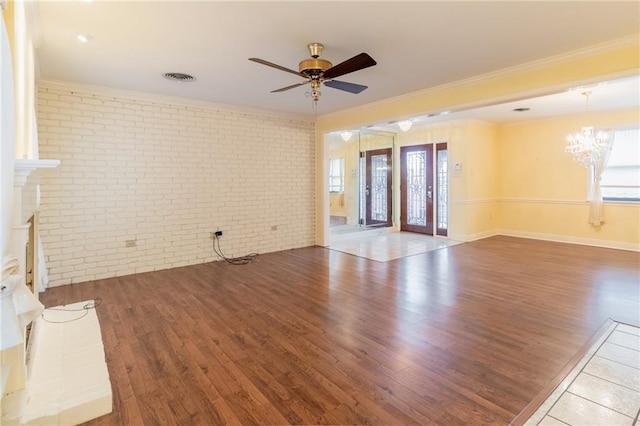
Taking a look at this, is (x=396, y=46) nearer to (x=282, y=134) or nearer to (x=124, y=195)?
(x=282, y=134)

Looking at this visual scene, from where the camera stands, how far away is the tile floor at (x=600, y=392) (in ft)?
6.02

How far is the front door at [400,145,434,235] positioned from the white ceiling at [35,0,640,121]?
407 centimetres

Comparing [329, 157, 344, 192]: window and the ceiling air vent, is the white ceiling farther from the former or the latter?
[329, 157, 344, 192]: window

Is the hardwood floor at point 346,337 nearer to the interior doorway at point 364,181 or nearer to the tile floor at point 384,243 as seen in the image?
the tile floor at point 384,243

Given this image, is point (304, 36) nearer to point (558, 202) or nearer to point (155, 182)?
point (155, 182)

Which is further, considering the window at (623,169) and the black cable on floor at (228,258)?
the window at (623,169)

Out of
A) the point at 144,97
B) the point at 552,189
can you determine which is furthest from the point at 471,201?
the point at 144,97

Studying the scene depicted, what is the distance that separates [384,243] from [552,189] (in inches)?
151

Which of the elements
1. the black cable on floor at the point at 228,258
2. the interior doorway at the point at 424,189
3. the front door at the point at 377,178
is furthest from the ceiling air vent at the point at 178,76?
the interior doorway at the point at 424,189

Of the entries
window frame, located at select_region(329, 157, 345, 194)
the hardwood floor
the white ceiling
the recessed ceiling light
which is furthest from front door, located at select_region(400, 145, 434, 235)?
the recessed ceiling light

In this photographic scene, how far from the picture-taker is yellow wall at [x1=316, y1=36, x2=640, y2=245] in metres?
3.23

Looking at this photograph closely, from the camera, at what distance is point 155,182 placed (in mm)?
4918

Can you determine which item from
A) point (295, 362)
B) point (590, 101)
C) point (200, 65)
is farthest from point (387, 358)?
point (590, 101)

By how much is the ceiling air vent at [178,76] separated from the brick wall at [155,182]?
→ 3.23 feet
